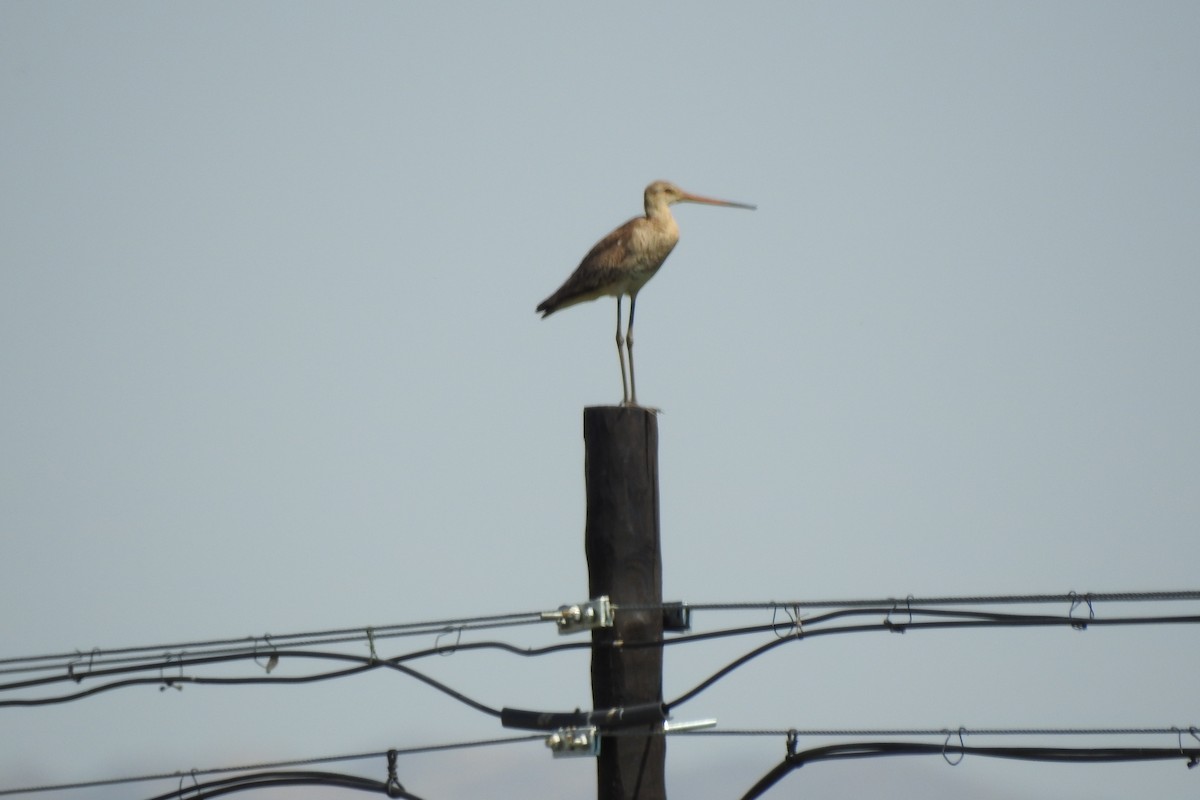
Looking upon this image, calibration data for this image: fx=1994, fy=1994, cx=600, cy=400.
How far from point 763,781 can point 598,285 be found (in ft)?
21.7

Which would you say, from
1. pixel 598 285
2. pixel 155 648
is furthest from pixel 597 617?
pixel 598 285

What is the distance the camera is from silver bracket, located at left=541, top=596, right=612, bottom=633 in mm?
9172

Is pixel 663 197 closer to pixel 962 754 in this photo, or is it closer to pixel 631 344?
pixel 631 344

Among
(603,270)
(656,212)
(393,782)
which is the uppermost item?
(656,212)

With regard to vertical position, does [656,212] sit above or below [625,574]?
above

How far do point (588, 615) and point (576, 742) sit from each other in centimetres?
58

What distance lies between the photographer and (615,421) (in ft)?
30.9

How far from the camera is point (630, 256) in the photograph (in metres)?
14.8

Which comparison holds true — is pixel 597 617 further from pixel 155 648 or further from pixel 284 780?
pixel 155 648

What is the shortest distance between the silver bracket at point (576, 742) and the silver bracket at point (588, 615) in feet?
1.54

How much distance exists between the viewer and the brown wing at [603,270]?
14.8 metres

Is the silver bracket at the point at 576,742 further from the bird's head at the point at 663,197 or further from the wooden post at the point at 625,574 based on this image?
the bird's head at the point at 663,197

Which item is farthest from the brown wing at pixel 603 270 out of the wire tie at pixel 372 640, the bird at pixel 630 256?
the wire tie at pixel 372 640

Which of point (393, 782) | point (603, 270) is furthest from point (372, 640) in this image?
point (603, 270)
